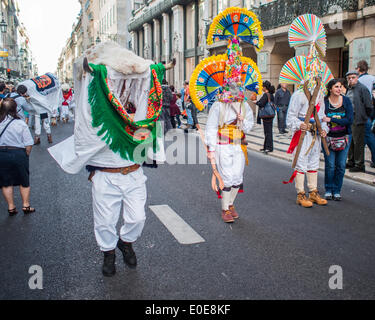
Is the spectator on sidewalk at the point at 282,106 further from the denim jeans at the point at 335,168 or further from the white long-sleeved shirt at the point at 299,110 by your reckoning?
the white long-sleeved shirt at the point at 299,110

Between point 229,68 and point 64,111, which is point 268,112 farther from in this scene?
point 64,111

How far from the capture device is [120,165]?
3.43 meters

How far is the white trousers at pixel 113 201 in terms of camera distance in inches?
135

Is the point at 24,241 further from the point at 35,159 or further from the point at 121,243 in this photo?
the point at 35,159

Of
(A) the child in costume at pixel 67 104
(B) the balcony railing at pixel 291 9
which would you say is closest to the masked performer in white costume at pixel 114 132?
(B) the balcony railing at pixel 291 9

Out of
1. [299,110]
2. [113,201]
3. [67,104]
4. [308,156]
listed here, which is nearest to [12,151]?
[113,201]

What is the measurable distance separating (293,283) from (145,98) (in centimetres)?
209

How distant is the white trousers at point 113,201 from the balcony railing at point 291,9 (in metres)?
13.3

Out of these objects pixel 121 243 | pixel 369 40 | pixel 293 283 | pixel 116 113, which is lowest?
pixel 293 283

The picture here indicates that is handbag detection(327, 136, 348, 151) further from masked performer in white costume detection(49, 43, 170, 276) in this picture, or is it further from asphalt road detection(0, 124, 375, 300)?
masked performer in white costume detection(49, 43, 170, 276)

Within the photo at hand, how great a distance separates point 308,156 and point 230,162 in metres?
1.57

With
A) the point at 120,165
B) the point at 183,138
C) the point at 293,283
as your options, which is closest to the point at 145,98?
the point at 120,165

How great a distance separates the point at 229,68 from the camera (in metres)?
4.96

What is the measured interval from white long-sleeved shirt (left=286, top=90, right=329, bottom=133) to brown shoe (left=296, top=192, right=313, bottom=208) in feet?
3.31
